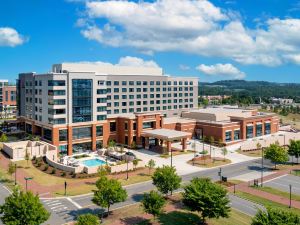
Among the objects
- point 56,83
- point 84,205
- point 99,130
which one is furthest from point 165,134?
point 84,205

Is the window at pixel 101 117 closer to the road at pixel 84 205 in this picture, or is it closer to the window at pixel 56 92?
the window at pixel 56 92

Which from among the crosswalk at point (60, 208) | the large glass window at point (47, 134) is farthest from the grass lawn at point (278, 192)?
the large glass window at point (47, 134)

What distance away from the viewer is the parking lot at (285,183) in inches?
2255

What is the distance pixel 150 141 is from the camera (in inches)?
3620

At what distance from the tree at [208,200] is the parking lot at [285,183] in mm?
22548

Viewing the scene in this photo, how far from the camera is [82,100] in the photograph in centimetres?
8325

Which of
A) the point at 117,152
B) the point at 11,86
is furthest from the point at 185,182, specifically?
the point at 11,86

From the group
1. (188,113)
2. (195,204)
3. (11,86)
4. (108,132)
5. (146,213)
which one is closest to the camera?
(195,204)

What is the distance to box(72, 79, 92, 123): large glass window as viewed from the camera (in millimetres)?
81750

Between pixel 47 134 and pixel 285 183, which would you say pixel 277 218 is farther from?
pixel 47 134

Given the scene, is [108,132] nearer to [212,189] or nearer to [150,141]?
[150,141]

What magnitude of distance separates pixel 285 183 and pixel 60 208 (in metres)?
40.8

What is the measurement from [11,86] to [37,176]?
118155 millimetres

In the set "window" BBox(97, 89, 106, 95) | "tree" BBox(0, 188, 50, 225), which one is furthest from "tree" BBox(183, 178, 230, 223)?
"window" BBox(97, 89, 106, 95)
